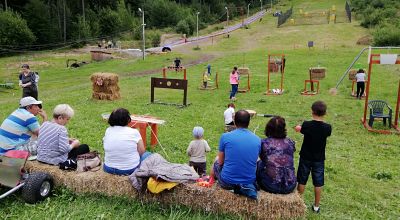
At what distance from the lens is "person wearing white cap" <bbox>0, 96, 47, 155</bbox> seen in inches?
244

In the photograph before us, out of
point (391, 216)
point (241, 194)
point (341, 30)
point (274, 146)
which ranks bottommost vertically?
point (391, 216)

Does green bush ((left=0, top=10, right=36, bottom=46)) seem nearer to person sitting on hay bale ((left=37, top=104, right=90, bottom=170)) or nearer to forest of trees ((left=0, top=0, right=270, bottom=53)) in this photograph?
forest of trees ((left=0, top=0, right=270, bottom=53))

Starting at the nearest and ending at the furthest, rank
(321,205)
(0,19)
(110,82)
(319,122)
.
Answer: (319,122) → (321,205) → (110,82) → (0,19)

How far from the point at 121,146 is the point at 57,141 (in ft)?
3.97

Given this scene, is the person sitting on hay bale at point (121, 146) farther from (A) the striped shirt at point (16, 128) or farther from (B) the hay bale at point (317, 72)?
(B) the hay bale at point (317, 72)

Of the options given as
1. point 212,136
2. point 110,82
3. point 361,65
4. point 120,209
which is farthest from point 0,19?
point 120,209

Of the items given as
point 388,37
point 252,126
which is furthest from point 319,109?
point 388,37

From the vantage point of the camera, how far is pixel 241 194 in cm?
531

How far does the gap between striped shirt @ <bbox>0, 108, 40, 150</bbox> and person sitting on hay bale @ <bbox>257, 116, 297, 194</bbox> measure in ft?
12.9

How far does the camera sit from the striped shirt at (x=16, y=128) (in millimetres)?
6203

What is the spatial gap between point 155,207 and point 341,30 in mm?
59617

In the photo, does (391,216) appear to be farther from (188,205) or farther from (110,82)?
(110,82)

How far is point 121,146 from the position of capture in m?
5.77

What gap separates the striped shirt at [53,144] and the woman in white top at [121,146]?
2.67 feet
